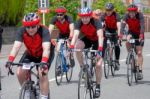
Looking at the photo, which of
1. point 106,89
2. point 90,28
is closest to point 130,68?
point 106,89

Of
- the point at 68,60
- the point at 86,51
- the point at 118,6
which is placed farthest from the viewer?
the point at 118,6

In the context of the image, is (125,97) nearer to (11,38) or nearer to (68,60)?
(68,60)

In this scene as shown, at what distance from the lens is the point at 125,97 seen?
11.9 meters

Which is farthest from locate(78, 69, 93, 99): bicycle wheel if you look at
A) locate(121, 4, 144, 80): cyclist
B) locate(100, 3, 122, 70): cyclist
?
locate(100, 3, 122, 70): cyclist

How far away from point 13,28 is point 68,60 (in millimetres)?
17170

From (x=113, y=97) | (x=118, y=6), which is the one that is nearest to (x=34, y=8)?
(x=118, y=6)

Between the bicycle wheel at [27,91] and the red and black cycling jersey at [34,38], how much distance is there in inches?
27.2

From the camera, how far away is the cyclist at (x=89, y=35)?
1079 centimetres

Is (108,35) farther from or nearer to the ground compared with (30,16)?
nearer to the ground

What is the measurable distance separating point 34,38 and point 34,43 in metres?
0.10

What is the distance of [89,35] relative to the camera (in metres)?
11.6

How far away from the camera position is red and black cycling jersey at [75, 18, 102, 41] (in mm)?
11203

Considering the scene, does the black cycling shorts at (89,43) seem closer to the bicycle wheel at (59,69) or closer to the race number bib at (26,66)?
the bicycle wheel at (59,69)

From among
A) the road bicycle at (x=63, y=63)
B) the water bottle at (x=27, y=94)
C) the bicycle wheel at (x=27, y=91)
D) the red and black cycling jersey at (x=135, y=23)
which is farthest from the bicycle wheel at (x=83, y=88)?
the road bicycle at (x=63, y=63)
